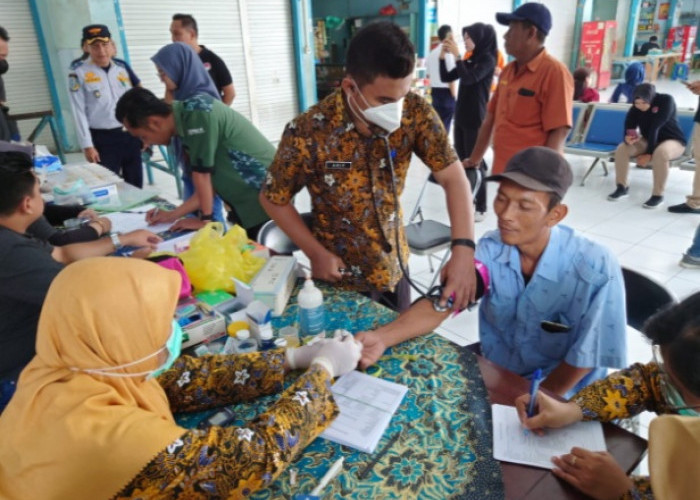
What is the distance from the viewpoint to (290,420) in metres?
0.98

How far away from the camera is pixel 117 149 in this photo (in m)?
4.20

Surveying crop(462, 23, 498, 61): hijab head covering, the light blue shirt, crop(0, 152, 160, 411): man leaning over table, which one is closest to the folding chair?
the light blue shirt

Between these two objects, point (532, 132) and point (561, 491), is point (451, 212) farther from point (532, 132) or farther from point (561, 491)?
point (532, 132)

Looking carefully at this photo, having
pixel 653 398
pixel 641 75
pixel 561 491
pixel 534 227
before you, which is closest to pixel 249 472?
pixel 561 491

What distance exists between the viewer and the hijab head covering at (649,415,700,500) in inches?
25.7

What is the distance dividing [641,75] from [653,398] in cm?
627

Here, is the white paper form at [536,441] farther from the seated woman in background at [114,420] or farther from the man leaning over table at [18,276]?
the man leaning over table at [18,276]

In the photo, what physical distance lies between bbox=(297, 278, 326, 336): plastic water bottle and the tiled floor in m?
1.52

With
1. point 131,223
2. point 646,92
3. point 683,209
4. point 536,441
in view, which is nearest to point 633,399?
point 536,441

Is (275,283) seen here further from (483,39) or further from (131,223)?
(483,39)

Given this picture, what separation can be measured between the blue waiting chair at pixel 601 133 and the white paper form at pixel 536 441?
498 centimetres

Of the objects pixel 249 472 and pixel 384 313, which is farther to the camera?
pixel 384 313

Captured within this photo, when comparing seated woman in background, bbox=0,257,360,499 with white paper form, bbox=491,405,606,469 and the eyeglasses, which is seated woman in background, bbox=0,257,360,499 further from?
the eyeglasses

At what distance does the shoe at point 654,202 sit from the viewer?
4.70 metres
